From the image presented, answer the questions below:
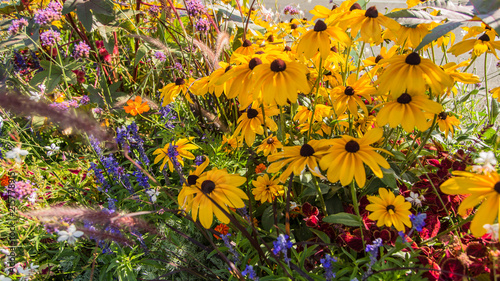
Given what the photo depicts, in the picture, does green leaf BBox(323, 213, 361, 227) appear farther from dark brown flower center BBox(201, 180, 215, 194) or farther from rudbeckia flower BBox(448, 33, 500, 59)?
rudbeckia flower BBox(448, 33, 500, 59)

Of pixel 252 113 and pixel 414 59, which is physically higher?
pixel 414 59

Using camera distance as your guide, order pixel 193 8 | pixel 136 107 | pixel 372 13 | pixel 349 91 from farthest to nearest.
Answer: pixel 193 8
pixel 136 107
pixel 349 91
pixel 372 13

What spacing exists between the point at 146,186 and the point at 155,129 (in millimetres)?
891

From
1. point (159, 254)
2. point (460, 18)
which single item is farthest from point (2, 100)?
point (460, 18)

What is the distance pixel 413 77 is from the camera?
38.4 inches

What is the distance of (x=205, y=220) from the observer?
0.97m

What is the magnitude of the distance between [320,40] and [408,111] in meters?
0.36

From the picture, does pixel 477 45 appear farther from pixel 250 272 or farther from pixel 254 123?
pixel 250 272

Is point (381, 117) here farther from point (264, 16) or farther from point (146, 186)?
point (264, 16)

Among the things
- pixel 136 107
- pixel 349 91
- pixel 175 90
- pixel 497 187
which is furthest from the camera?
pixel 136 107

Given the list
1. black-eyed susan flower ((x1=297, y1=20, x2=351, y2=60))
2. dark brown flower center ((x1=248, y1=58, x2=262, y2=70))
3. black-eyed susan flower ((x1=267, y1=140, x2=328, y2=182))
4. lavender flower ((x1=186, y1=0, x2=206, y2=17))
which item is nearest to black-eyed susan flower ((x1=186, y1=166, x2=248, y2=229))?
black-eyed susan flower ((x1=267, y1=140, x2=328, y2=182))

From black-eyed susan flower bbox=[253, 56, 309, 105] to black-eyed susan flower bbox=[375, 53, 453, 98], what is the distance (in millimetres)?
255

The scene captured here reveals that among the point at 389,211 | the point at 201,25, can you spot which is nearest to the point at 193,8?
the point at 201,25

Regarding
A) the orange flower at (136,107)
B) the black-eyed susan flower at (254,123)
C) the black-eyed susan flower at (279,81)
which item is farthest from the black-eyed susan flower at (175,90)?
the black-eyed susan flower at (279,81)
